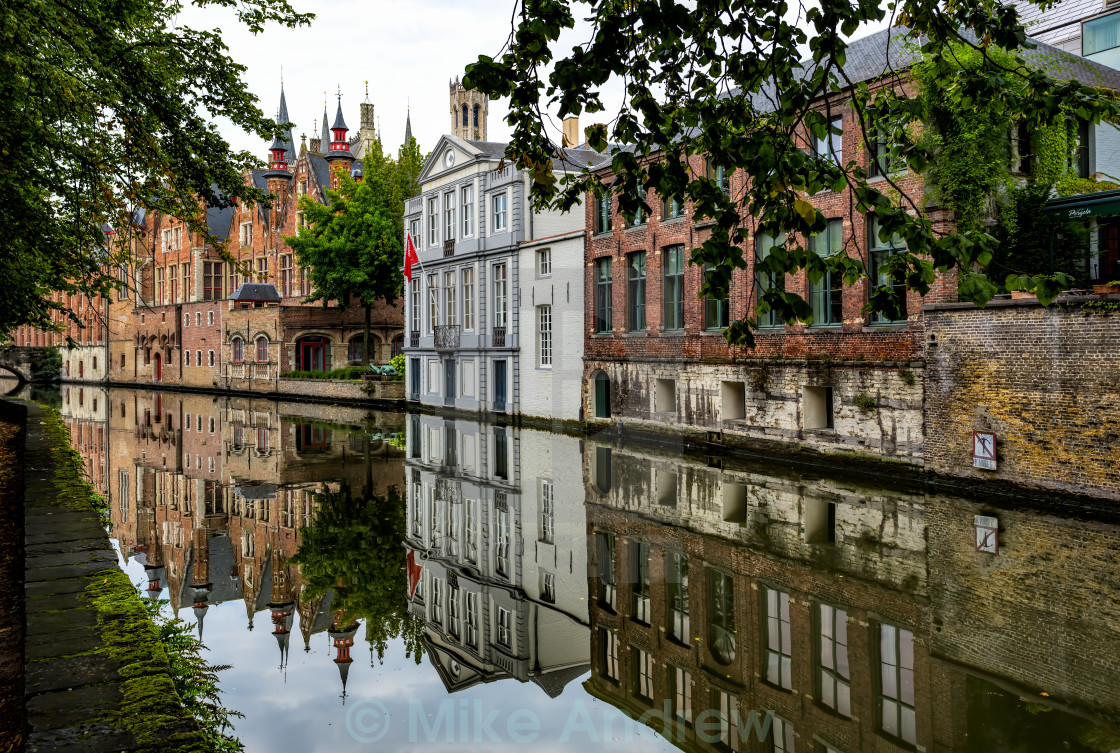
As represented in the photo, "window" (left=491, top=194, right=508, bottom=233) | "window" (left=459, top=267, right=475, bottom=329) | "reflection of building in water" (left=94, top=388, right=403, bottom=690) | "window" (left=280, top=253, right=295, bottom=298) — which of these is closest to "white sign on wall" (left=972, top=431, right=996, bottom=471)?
"reflection of building in water" (left=94, top=388, right=403, bottom=690)

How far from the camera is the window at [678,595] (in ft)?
24.2

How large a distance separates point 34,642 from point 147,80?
259 inches

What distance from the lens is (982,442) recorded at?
1478 cm

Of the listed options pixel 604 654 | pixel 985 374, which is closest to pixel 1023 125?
pixel 985 374

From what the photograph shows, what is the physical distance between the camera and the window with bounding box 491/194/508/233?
32156 millimetres

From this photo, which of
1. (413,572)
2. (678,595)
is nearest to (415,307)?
(413,572)

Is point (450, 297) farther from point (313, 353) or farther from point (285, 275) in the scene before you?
point (285, 275)

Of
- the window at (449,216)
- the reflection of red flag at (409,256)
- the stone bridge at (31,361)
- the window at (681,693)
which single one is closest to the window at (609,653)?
the window at (681,693)

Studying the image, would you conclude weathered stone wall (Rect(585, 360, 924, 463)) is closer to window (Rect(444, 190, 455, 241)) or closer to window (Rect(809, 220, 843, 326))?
window (Rect(809, 220, 843, 326))

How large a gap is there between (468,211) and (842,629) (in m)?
29.2

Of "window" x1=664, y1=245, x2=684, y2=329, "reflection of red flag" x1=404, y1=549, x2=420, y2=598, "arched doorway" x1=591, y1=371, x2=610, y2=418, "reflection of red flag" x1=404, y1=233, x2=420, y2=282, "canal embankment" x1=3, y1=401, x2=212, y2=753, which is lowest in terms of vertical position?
"reflection of red flag" x1=404, y1=549, x2=420, y2=598

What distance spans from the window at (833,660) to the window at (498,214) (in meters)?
25.9

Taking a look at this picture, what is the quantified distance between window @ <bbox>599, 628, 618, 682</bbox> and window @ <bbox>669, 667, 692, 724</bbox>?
0.49 metres

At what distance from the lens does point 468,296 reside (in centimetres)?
3441
